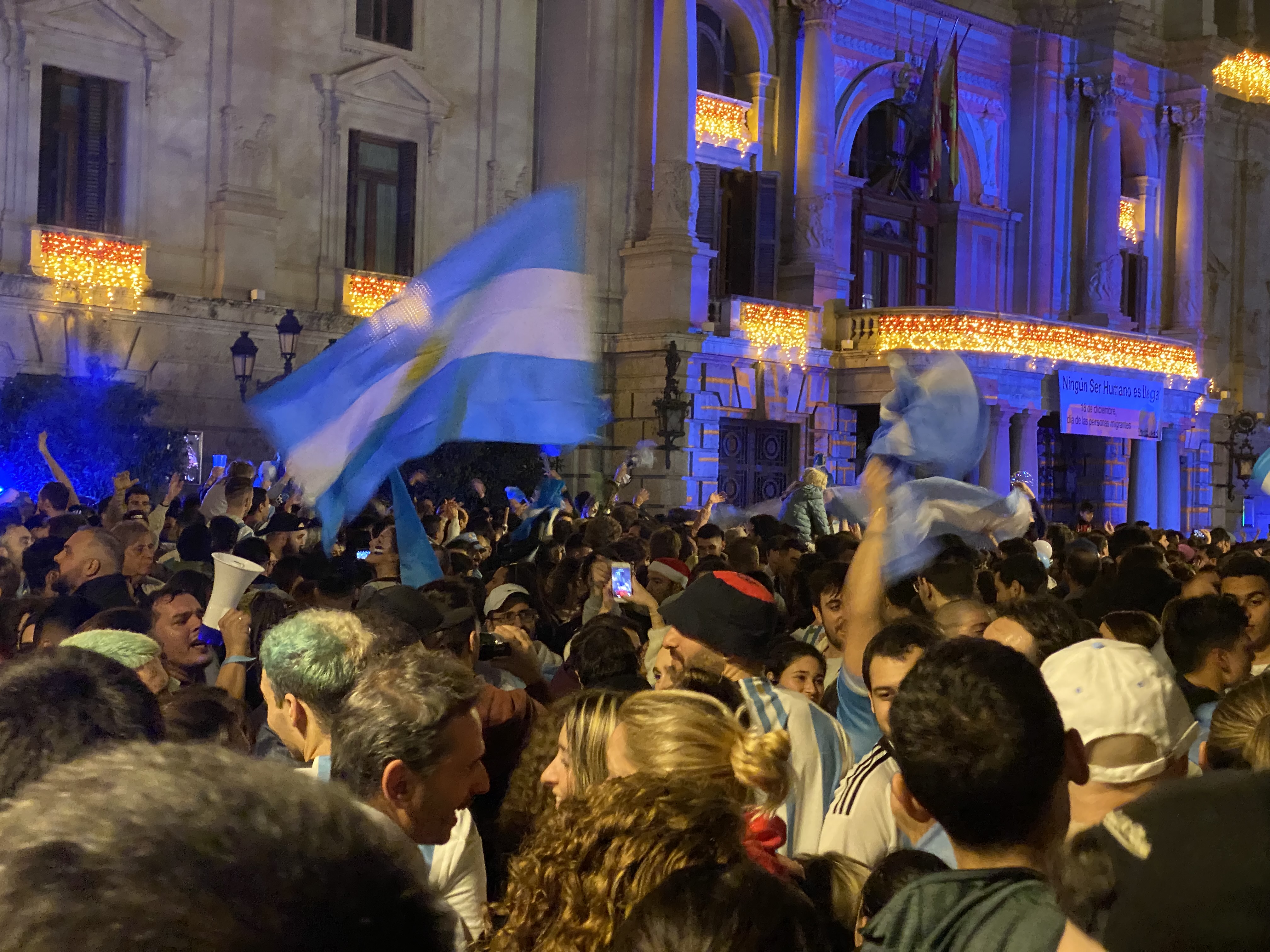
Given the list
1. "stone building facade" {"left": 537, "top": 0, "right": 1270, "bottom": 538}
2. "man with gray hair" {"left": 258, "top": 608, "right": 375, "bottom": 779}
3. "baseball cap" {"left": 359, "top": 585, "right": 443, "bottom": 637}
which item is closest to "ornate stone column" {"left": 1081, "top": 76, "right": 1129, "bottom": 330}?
"stone building facade" {"left": 537, "top": 0, "right": 1270, "bottom": 538}

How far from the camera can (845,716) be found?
5.32 metres

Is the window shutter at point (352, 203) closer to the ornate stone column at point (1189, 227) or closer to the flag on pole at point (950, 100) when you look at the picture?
the flag on pole at point (950, 100)

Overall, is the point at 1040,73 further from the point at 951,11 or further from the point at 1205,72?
the point at 1205,72

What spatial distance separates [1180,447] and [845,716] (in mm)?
30793

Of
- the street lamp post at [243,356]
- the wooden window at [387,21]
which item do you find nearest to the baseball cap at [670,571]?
the street lamp post at [243,356]

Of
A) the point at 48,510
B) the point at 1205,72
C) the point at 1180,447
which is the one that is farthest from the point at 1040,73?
the point at 48,510

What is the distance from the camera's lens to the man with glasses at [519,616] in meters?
7.09

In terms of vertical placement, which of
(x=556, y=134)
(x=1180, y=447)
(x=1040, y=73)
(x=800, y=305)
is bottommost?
(x=1180, y=447)

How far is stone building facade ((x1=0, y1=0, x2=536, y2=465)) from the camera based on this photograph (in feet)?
62.5

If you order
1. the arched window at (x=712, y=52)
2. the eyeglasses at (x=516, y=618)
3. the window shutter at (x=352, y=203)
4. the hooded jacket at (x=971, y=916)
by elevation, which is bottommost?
the hooded jacket at (x=971, y=916)

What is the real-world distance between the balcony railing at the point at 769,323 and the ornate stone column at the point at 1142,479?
30.6 feet

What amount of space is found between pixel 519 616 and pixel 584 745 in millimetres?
3384

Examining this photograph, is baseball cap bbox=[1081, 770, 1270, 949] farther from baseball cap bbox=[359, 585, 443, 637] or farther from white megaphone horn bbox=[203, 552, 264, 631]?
white megaphone horn bbox=[203, 552, 264, 631]

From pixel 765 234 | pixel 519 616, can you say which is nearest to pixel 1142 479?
pixel 765 234
